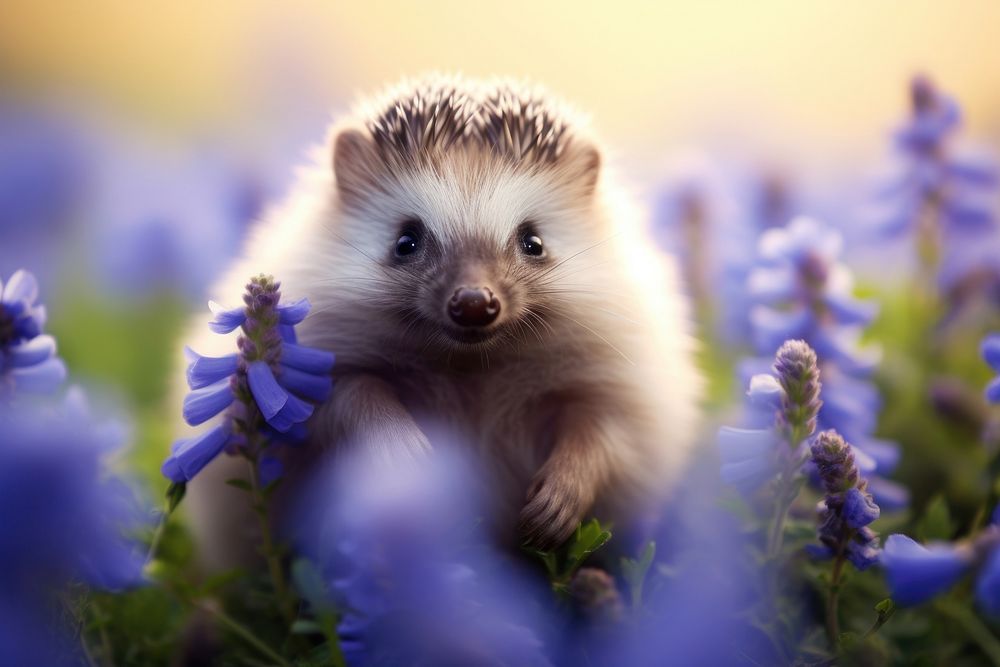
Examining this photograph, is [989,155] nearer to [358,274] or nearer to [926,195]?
[926,195]

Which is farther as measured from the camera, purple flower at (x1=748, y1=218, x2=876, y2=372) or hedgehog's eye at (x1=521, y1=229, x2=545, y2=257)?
purple flower at (x1=748, y1=218, x2=876, y2=372)

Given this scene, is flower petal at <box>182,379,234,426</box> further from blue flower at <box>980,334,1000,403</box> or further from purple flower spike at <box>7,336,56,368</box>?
blue flower at <box>980,334,1000,403</box>

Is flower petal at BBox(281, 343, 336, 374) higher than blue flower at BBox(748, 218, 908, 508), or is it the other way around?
blue flower at BBox(748, 218, 908, 508)

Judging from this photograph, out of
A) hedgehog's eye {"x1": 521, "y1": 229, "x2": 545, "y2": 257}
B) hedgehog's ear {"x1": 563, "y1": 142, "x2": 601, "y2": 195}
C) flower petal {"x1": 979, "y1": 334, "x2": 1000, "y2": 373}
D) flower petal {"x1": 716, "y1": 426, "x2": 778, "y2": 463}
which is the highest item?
hedgehog's ear {"x1": 563, "y1": 142, "x2": 601, "y2": 195}

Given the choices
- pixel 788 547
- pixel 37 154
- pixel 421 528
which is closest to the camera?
pixel 421 528

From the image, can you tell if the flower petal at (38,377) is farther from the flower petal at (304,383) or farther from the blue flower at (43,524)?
the flower petal at (304,383)

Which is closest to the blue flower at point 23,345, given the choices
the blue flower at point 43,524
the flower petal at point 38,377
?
the flower petal at point 38,377

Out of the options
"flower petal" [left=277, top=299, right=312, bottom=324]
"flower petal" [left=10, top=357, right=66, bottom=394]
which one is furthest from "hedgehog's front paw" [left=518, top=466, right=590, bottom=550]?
"flower petal" [left=10, top=357, right=66, bottom=394]

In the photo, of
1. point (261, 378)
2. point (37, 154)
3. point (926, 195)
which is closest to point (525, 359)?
point (261, 378)
